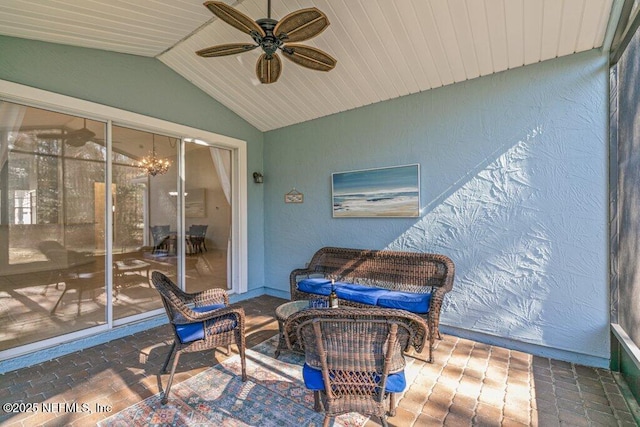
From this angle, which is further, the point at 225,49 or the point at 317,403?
the point at 225,49

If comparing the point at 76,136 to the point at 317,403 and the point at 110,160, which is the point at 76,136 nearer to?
the point at 110,160

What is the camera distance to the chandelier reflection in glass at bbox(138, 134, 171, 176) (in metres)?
4.03

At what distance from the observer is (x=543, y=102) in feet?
10.0

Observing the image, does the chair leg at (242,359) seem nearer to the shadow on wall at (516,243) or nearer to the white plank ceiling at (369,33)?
the shadow on wall at (516,243)

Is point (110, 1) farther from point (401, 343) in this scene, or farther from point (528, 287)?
point (528, 287)

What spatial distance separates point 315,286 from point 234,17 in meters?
3.02

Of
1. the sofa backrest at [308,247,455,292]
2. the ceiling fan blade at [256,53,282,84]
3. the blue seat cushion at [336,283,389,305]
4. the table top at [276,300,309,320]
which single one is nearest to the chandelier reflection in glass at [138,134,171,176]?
the ceiling fan blade at [256,53,282,84]

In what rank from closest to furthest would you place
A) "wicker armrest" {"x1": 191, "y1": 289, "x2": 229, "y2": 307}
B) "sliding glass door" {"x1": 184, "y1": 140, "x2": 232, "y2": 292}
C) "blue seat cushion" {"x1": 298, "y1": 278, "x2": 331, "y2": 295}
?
"wicker armrest" {"x1": 191, "y1": 289, "x2": 229, "y2": 307} → "blue seat cushion" {"x1": 298, "y1": 278, "x2": 331, "y2": 295} → "sliding glass door" {"x1": 184, "y1": 140, "x2": 232, "y2": 292}

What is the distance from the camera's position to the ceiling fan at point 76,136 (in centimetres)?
326

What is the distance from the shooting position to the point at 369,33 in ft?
10.0

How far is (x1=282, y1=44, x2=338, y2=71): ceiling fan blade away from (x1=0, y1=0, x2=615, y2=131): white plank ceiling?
0.70 metres

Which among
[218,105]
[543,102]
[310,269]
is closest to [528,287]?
[543,102]

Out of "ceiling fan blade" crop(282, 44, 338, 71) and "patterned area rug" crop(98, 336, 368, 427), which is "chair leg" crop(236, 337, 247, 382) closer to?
"patterned area rug" crop(98, 336, 368, 427)

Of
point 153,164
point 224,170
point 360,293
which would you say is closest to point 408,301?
point 360,293
